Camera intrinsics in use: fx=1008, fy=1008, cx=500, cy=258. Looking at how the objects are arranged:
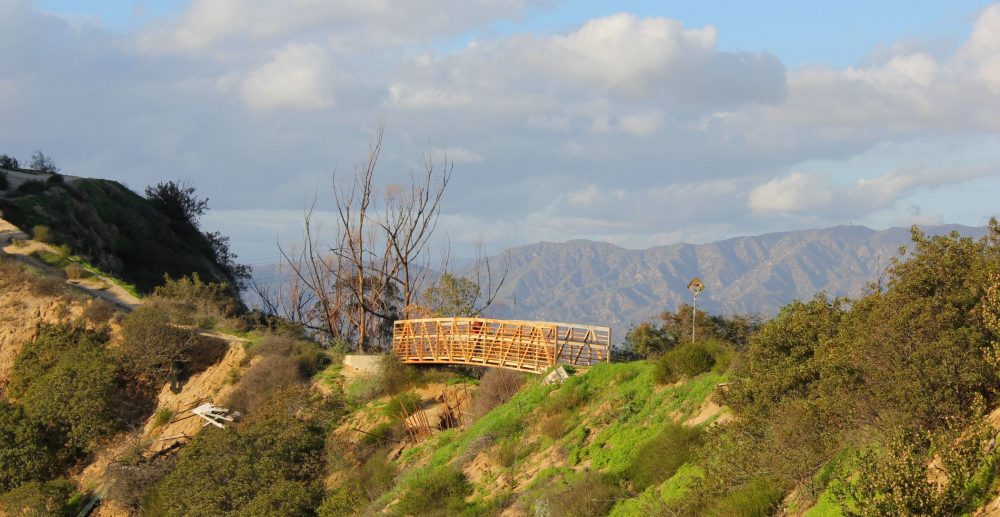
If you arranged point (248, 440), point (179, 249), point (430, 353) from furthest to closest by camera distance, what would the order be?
point (179, 249) → point (430, 353) → point (248, 440)

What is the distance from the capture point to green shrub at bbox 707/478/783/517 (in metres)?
15.9

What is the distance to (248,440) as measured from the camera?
32.4 meters

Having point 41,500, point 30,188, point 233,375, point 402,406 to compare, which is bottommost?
point 41,500

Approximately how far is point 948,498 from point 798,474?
13.1 ft

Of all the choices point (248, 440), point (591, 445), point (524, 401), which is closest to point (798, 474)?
point (591, 445)

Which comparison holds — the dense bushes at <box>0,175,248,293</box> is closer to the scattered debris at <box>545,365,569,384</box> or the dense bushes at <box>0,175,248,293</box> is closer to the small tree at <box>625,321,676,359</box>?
the small tree at <box>625,321,676,359</box>

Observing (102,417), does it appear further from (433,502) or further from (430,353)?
(433,502)

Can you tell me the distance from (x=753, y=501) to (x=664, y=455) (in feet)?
14.5

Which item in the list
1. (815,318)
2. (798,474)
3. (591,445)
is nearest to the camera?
(798,474)

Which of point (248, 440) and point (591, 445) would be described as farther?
point (248, 440)

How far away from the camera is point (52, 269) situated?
50875 millimetres

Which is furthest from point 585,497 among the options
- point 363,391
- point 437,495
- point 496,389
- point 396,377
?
point 363,391

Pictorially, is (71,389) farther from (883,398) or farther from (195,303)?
(883,398)

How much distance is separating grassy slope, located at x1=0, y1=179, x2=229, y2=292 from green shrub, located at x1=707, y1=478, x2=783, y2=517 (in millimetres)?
46363
